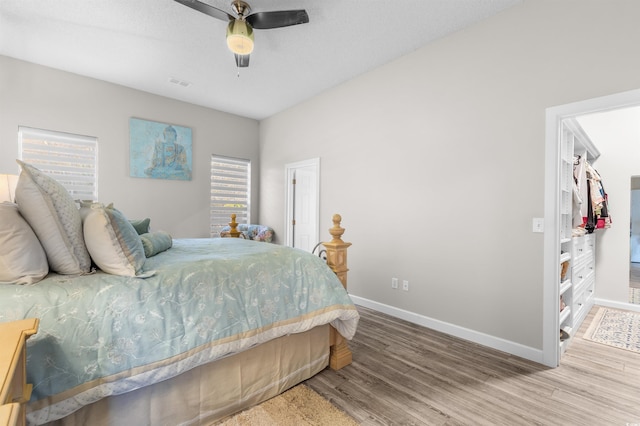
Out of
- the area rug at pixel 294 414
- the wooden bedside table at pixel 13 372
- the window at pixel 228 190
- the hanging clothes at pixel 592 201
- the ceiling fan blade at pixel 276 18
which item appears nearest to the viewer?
the wooden bedside table at pixel 13 372

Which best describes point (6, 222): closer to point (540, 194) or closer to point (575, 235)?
point (540, 194)

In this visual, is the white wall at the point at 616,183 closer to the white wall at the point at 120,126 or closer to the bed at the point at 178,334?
the bed at the point at 178,334

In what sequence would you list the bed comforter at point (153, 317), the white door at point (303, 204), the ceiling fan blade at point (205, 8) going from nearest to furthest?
the bed comforter at point (153, 317) → the ceiling fan blade at point (205, 8) → the white door at point (303, 204)

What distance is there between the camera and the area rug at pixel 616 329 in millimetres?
2684

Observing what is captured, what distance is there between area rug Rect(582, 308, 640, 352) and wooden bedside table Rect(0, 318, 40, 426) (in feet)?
12.8

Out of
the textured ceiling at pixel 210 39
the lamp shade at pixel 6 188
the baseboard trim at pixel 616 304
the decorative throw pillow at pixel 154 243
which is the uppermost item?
the textured ceiling at pixel 210 39

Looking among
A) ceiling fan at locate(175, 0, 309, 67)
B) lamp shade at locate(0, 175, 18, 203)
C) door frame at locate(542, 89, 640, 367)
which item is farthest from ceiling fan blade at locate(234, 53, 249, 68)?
door frame at locate(542, 89, 640, 367)

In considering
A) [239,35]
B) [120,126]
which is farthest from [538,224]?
[120,126]

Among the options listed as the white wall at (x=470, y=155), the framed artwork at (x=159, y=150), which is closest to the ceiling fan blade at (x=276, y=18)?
the white wall at (x=470, y=155)

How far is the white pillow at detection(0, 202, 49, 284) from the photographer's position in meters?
1.19

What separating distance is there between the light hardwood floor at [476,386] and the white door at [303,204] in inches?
86.6

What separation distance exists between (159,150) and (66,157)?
107 centimetres

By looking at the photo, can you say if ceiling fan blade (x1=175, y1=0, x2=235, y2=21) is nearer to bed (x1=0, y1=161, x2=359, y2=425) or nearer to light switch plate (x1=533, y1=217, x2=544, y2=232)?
bed (x1=0, y1=161, x2=359, y2=425)

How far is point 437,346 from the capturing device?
263 centimetres
